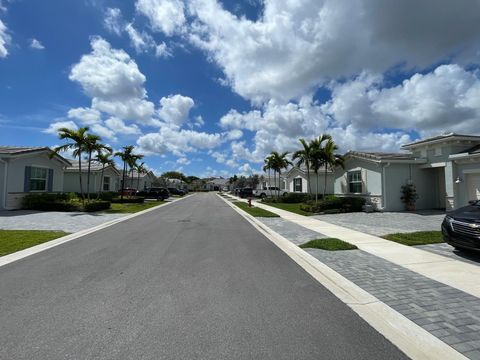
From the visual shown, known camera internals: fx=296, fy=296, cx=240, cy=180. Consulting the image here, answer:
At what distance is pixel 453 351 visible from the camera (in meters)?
3.21

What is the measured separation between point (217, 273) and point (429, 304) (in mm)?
3697

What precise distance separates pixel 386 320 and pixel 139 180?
55491 mm

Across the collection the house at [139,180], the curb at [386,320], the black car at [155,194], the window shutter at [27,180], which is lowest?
the curb at [386,320]

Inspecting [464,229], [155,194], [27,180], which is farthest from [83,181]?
[464,229]

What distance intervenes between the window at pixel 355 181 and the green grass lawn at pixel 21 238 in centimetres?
1904

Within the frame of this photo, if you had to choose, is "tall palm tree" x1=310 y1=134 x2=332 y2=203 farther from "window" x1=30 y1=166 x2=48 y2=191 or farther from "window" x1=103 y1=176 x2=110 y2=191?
"window" x1=103 y1=176 x2=110 y2=191

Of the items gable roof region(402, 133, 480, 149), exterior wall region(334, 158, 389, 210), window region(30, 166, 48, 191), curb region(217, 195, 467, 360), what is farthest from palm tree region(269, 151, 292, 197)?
curb region(217, 195, 467, 360)

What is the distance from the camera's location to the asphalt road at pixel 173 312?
10.6 feet

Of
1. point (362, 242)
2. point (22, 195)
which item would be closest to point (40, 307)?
point (362, 242)

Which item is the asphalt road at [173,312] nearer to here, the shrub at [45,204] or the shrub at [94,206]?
the shrub at [94,206]

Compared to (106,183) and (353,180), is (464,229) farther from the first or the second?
(106,183)

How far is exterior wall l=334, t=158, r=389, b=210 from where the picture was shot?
19672 mm

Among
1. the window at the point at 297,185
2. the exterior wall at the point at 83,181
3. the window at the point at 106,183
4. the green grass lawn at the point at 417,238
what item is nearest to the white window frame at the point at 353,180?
the green grass lawn at the point at 417,238

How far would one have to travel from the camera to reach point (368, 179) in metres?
20.8
